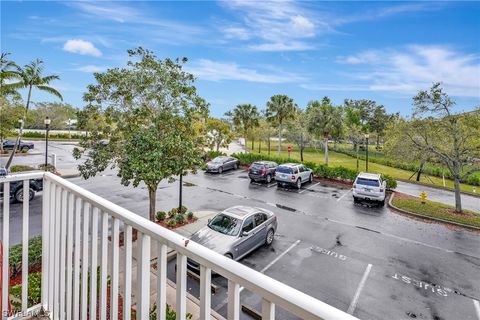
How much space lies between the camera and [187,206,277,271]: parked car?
825 cm

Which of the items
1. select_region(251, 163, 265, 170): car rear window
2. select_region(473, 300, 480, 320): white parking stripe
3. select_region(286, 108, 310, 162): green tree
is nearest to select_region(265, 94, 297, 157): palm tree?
select_region(286, 108, 310, 162): green tree

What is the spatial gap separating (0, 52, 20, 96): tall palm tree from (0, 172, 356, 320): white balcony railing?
70.1ft

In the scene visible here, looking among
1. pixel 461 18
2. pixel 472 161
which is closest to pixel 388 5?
pixel 461 18

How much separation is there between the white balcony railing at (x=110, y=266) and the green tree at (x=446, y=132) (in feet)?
55.9

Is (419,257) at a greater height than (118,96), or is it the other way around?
(118,96)

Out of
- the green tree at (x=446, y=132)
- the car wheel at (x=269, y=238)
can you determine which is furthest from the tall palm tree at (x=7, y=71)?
the green tree at (x=446, y=132)

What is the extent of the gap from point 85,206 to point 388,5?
22.6 metres

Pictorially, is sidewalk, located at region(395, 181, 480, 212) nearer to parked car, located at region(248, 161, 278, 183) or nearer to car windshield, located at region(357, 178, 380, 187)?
car windshield, located at region(357, 178, 380, 187)

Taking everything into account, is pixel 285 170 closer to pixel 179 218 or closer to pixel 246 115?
pixel 179 218

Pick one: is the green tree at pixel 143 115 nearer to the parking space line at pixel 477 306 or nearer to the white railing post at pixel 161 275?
the white railing post at pixel 161 275

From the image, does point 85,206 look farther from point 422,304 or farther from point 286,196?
point 286,196

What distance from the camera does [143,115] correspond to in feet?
30.4

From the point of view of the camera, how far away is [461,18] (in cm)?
2127

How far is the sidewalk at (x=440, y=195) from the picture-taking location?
18.8m
